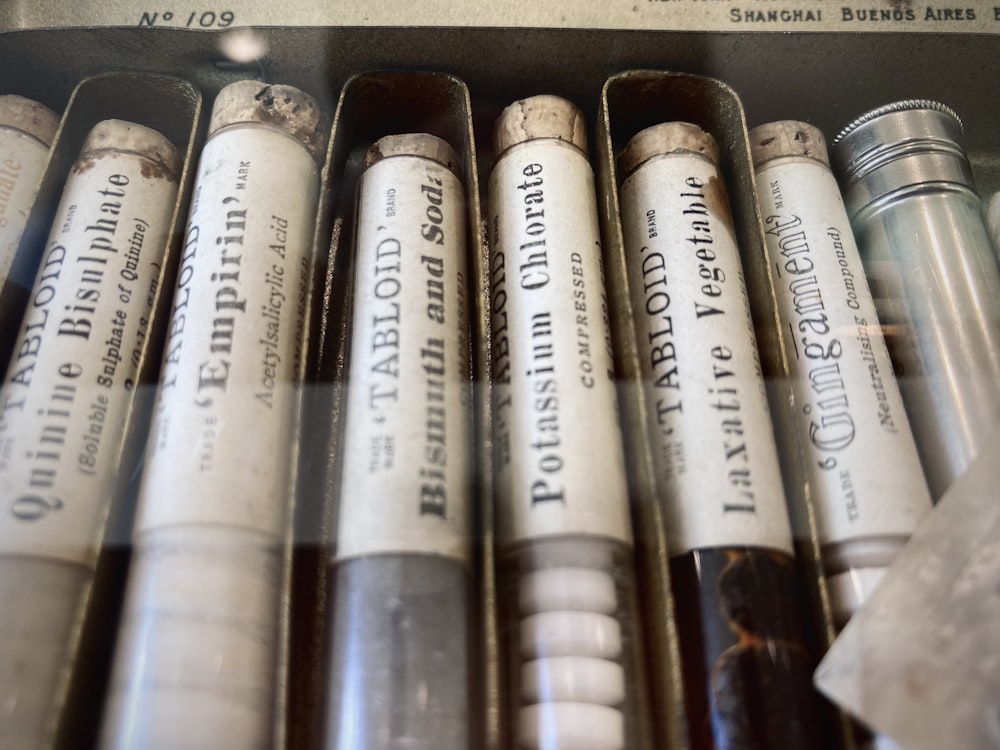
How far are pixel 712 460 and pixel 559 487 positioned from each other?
4.0 inches

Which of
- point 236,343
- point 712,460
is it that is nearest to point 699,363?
point 712,460

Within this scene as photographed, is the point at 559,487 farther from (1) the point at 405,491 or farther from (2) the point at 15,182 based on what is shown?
(2) the point at 15,182

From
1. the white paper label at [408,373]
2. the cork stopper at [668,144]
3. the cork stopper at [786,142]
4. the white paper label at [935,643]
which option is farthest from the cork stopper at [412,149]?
the white paper label at [935,643]

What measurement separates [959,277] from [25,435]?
0.62 meters

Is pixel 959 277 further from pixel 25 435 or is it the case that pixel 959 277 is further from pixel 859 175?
pixel 25 435

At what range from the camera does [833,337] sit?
593 mm

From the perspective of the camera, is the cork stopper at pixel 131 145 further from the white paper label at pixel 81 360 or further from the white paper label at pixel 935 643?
the white paper label at pixel 935 643

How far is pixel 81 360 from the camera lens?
54 cm

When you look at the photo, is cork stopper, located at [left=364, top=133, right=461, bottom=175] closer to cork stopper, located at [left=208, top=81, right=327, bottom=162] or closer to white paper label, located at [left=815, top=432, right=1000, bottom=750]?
cork stopper, located at [left=208, top=81, right=327, bottom=162]

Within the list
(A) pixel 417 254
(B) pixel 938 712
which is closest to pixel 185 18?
(A) pixel 417 254

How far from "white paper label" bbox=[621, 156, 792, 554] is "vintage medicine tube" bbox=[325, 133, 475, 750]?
0.13m

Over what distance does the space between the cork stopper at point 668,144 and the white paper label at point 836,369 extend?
0.19ft

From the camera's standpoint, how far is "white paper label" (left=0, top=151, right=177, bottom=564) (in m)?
0.48

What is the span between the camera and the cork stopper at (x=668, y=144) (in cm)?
66
